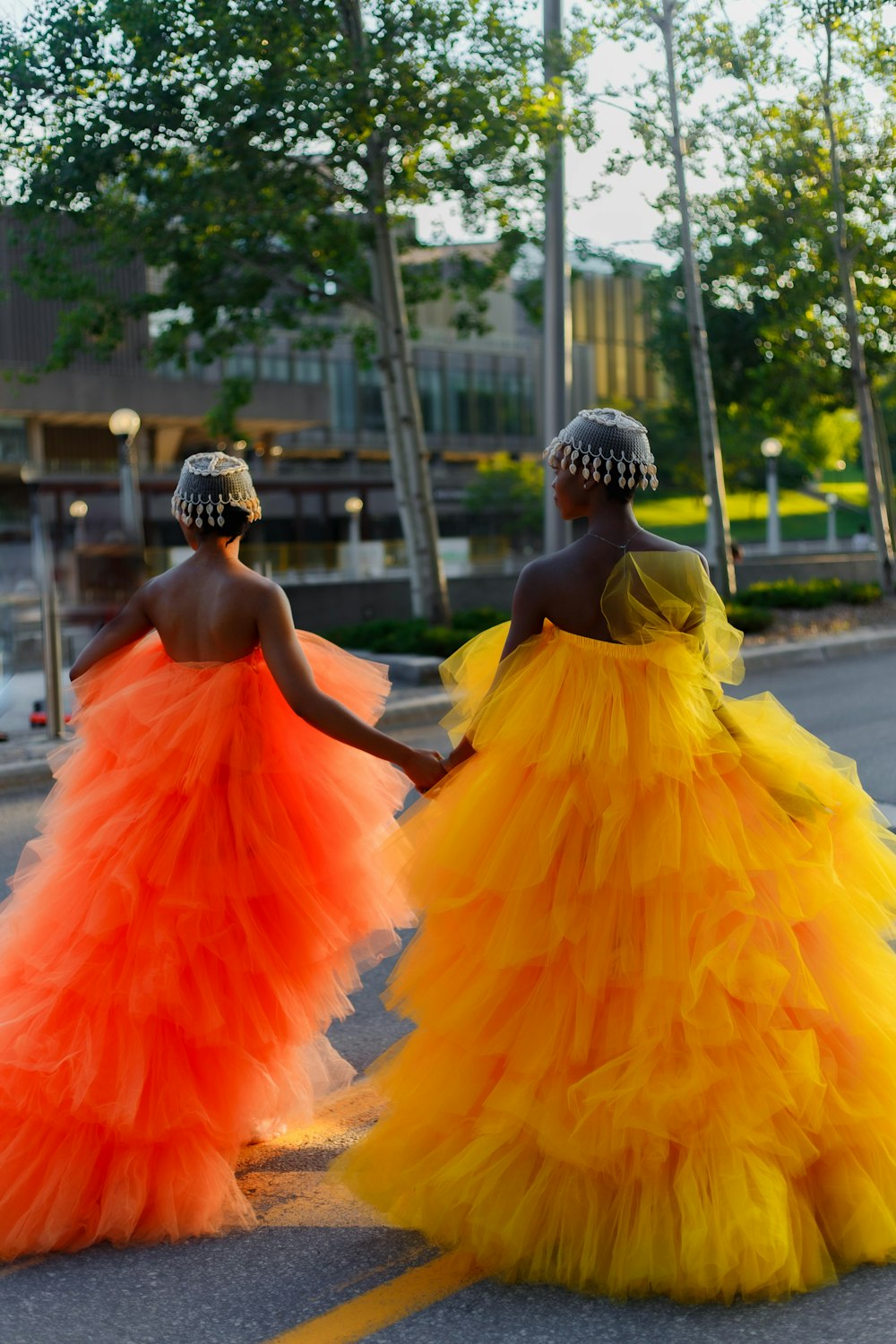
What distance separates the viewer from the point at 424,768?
4.10m

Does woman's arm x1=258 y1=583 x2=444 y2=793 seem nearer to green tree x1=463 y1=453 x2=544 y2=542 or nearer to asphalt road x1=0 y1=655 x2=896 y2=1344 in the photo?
asphalt road x1=0 y1=655 x2=896 y2=1344

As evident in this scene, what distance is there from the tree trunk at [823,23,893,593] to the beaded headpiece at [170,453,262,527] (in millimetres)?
21806

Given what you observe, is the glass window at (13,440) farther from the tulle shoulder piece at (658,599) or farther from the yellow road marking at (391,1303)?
the yellow road marking at (391,1303)

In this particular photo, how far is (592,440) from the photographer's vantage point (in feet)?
12.1

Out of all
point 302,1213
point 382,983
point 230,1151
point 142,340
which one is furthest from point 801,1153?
point 142,340

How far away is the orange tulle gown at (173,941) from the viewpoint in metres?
3.62

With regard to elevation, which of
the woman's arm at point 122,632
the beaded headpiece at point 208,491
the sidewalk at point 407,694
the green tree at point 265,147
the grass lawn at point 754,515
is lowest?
the sidewalk at point 407,694

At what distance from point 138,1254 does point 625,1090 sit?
134cm

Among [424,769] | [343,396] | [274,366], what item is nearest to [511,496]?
[274,366]

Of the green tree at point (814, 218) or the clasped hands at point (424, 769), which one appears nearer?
the clasped hands at point (424, 769)

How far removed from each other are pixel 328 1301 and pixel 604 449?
2.20m

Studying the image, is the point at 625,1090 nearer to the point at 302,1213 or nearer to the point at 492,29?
the point at 302,1213

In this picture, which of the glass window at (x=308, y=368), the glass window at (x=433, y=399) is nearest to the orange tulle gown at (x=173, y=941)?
the glass window at (x=308, y=368)

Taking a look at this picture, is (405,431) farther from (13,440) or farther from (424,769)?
(13,440)
